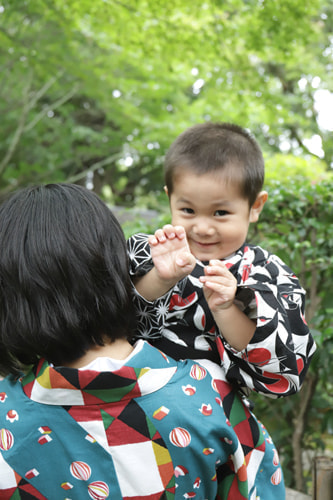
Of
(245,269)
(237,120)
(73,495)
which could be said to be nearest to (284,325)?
(245,269)

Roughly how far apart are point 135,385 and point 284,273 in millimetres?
685

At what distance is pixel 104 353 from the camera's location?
4.50 ft

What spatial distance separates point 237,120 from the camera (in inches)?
380

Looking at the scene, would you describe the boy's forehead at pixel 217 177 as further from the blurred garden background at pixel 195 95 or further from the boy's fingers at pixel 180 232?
the blurred garden background at pixel 195 95

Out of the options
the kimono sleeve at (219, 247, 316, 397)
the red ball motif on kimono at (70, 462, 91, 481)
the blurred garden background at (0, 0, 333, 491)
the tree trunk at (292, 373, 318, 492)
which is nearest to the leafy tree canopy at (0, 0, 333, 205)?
the blurred garden background at (0, 0, 333, 491)

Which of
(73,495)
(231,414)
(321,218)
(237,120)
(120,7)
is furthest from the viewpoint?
(237,120)

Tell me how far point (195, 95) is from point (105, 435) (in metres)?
15.9

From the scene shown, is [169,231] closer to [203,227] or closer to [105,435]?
[203,227]

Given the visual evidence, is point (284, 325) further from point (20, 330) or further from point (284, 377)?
point (20, 330)

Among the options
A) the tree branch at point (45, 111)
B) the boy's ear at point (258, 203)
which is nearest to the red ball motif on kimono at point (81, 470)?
the boy's ear at point (258, 203)

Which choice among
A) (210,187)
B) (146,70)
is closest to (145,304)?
(210,187)

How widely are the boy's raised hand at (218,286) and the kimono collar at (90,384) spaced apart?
0.26 meters

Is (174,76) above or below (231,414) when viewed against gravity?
above

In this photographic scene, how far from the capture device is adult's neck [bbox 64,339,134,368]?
136 cm
